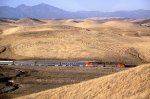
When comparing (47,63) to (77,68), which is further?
(47,63)

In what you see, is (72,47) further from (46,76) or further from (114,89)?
(114,89)

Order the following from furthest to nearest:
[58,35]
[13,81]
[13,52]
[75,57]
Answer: [58,35] < [13,52] < [75,57] < [13,81]

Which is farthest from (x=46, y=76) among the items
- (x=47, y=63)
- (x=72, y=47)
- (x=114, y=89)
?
(x=72, y=47)

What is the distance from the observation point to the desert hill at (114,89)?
22.6m

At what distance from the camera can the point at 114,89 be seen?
23.5 m

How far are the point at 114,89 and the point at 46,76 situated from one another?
17.5 m

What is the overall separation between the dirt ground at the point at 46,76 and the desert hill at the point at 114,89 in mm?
6135

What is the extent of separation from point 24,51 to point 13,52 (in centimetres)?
189

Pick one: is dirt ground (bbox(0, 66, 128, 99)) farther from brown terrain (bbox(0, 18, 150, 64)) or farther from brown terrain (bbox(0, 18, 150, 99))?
brown terrain (bbox(0, 18, 150, 64))

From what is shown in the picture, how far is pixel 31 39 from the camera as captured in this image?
68.9 m

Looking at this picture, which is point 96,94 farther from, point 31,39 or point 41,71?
point 31,39

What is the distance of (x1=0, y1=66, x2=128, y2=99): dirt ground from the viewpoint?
33.4m

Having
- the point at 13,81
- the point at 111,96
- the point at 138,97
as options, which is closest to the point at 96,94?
the point at 111,96

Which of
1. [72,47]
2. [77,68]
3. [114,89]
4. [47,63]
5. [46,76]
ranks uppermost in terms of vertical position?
[72,47]
